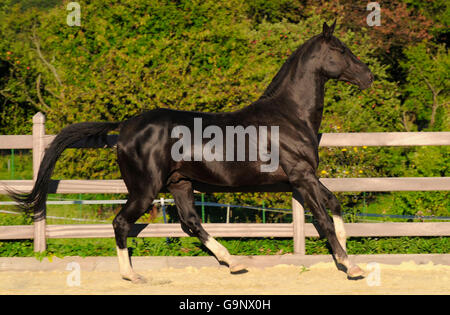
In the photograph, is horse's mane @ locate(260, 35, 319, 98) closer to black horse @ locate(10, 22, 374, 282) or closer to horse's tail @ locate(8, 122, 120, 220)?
black horse @ locate(10, 22, 374, 282)

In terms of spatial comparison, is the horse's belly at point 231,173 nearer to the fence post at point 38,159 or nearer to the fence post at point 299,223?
the fence post at point 299,223

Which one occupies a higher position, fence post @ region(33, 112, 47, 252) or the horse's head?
the horse's head

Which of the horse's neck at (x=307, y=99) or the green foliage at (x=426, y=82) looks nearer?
the horse's neck at (x=307, y=99)

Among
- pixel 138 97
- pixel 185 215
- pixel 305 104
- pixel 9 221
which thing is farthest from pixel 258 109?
pixel 9 221

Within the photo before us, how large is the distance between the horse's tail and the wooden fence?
0.30 m

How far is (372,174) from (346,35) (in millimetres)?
6541

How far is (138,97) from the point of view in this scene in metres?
9.58

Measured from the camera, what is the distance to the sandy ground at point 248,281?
5160 millimetres

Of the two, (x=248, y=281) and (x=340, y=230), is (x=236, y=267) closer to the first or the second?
(x=248, y=281)

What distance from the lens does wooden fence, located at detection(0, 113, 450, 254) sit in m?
6.29

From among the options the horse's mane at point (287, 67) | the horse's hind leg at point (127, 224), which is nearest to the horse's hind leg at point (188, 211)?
the horse's hind leg at point (127, 224)

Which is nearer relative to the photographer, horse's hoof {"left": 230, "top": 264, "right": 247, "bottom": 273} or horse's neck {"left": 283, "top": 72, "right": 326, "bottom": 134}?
horse's hoof {"left": 230, "top": 264, "right": 247, "bottom": 273}

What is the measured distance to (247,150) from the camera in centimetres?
567

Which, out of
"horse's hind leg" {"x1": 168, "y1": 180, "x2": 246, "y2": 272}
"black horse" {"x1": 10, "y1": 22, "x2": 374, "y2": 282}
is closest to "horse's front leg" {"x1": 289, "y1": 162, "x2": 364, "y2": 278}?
"black horse" {"x1": 10, "y1": 22, "x2": 374, "y2": 282}
